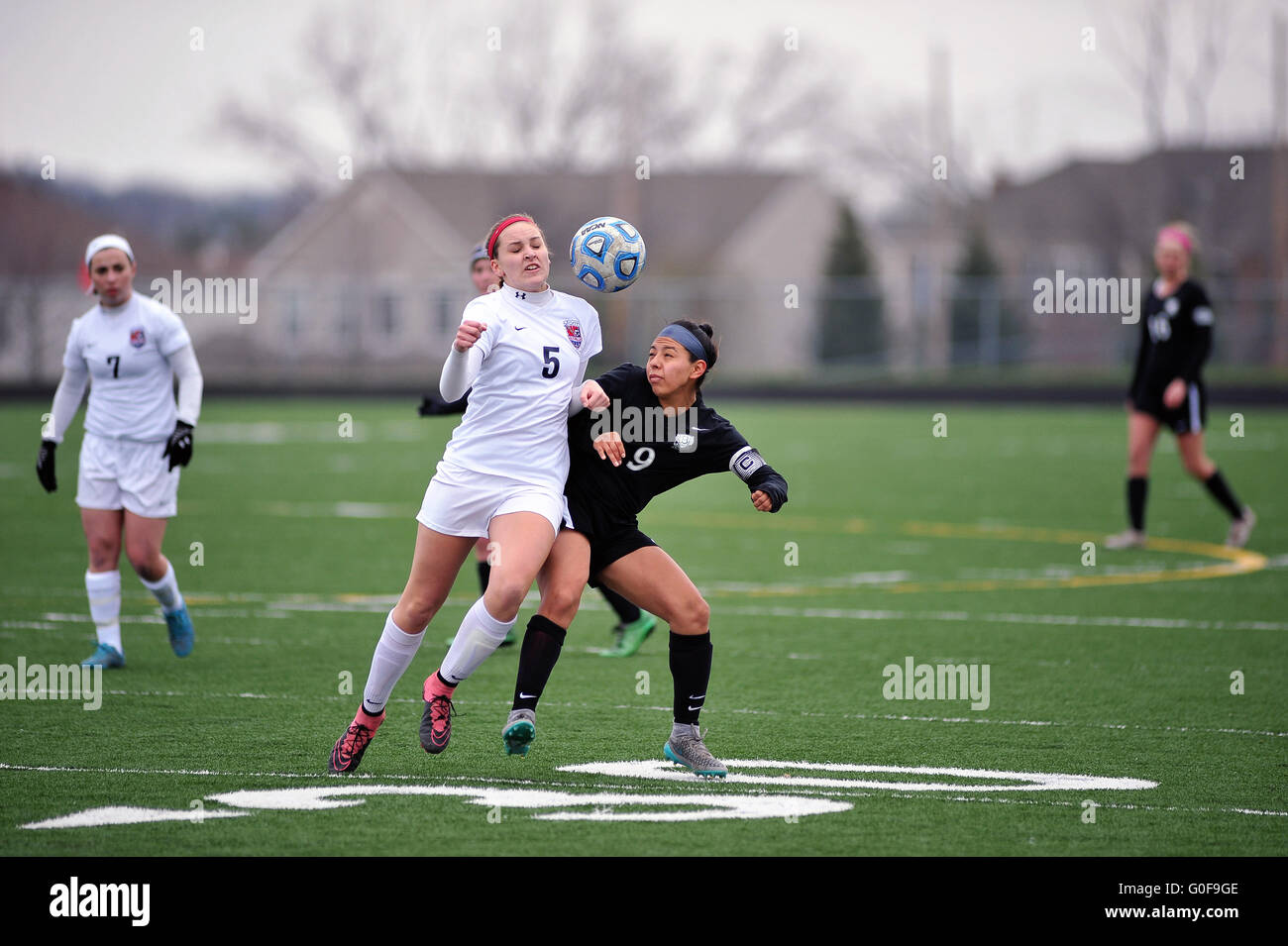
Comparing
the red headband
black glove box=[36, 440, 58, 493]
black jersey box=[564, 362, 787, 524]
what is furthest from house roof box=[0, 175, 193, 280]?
black jersey box=[564, 362, 787, 524]

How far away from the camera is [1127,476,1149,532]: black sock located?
46.2 feet

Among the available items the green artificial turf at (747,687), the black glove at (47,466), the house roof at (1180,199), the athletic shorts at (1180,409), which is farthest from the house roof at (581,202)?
the black glove at (47,466)

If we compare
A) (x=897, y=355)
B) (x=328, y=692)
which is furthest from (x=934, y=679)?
(x=897, y=355)

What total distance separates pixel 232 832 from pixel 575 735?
6.53 feet

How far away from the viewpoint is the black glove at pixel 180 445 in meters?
8.80

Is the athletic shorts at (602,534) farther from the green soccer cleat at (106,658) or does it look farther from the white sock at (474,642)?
the green soccer cleat at (106,658)

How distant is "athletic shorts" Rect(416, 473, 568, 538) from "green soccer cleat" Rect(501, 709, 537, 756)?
0.71 meters

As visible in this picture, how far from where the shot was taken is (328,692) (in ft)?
26.7

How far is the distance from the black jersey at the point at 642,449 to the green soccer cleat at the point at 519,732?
86cm

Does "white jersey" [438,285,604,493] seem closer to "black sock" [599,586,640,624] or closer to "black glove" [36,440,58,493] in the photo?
"black sock" [599,586,640,624]

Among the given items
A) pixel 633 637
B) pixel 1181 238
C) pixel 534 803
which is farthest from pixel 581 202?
pixel 534 803

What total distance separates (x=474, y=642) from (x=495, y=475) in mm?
646

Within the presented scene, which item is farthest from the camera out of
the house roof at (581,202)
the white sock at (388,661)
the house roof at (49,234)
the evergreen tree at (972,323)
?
the house roof at (581,202)
